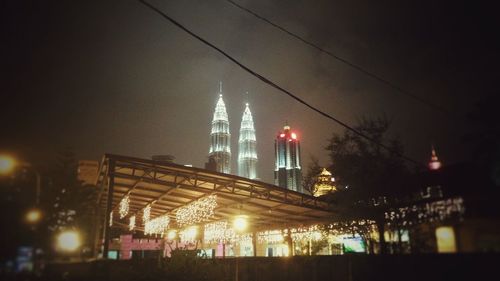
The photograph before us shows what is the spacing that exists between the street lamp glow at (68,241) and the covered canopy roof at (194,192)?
11.4 ft

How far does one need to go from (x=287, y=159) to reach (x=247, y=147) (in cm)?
2869

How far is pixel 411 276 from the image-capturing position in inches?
363

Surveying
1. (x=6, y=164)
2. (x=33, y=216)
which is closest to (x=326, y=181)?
(x=33, y=216)

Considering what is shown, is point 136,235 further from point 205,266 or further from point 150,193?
point 205,266

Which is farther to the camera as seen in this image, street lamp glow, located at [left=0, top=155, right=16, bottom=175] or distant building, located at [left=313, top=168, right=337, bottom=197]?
distant building, located at [left=313, top=168, right=337, bottom=197]

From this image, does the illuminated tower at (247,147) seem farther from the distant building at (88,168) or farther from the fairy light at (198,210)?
the distant building at (88,168)

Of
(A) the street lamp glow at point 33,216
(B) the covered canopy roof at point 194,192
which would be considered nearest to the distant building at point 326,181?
(B) the covered canopy roof at point 194,192

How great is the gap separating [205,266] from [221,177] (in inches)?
153

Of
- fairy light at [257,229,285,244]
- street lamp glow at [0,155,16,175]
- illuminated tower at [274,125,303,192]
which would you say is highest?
illuminated tower at [274,125,303,192]

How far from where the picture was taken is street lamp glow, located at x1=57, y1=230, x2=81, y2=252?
6265 millimetres

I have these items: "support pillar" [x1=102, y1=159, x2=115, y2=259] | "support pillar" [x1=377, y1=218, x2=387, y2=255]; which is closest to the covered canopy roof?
"support pillar" [x1=102, y1=159, x2=115, y2=259]

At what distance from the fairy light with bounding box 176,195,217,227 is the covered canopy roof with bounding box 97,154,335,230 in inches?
12.4

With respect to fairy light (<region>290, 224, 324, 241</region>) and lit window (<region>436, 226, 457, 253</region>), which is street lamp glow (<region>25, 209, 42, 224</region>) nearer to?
lit window (<region>436, 226, 457, 253</region>)

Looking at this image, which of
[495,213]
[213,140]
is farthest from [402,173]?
[213,140]
